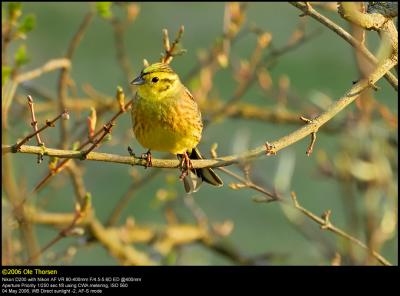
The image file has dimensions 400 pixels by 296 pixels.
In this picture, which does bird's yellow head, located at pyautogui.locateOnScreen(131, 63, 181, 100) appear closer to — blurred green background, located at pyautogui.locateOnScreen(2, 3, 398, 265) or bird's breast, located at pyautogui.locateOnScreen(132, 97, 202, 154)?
bird's breast, located at pyautogui.locateOnScreen(132, 97, 202, 154)

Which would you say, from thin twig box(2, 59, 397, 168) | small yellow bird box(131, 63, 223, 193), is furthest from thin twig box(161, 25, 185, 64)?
thin twig box(2, 59, 397, 168)

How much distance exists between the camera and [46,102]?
15.3ft

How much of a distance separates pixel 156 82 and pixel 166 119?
0.16 m

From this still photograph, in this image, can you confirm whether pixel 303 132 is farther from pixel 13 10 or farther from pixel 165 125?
pixel 13 10

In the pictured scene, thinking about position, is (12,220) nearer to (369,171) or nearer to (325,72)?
(369,171)

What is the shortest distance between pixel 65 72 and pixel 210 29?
10.1 ft

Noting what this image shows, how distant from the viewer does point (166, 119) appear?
324cm

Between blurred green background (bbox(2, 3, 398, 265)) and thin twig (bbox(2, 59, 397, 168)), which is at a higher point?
blurred green background (bbox(2, 3, 398, 265))

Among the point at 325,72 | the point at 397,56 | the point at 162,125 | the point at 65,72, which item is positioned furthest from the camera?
the point at 325,72

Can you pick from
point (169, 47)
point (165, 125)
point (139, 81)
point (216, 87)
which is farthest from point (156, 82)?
point (216, 87)

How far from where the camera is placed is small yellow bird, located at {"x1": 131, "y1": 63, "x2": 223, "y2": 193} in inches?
125

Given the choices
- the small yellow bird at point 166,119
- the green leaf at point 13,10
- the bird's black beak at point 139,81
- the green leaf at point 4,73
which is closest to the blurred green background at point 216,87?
the small yellow bird at point 166,119

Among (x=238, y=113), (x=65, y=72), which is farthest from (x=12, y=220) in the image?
(x=238, y=113)
